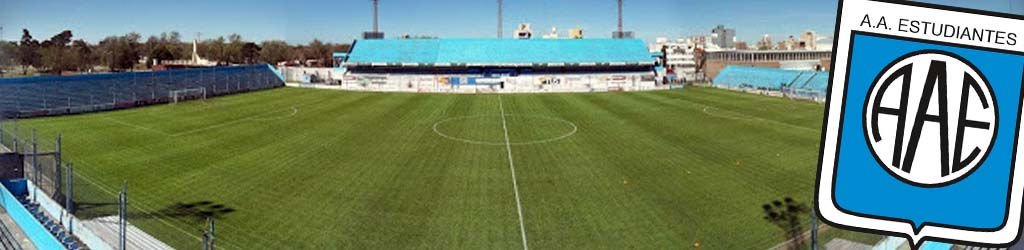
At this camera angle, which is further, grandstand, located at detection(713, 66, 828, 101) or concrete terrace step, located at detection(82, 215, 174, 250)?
grandstand, located at detection(713, 66, 828, 101)

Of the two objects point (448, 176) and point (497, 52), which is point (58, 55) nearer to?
point (497, 52)

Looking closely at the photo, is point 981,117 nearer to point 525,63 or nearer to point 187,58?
point 525,63

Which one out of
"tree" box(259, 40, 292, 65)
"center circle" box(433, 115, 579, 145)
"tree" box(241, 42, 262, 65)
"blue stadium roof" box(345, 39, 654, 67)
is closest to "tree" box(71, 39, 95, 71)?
"tree" box(241, 42, 262, 65)

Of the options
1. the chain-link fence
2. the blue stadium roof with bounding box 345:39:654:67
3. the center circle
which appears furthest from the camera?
the blue stadium roof with bounding box 345:39:654:67

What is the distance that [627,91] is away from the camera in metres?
37.2

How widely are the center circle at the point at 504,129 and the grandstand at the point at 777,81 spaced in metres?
13.6

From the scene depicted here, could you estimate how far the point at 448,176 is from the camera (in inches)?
461

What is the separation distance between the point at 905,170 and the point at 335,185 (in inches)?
409

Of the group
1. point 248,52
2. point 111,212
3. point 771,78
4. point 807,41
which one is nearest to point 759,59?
point 807,41

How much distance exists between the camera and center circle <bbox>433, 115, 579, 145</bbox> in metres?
16.5

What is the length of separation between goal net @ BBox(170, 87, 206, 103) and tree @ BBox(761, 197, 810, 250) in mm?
26473

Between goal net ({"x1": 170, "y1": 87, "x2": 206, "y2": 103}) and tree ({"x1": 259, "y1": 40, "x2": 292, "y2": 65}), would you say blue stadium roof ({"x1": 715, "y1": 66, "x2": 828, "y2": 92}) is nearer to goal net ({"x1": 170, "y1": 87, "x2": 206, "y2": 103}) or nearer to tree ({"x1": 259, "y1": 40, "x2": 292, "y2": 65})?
goal net ({"x1": 170, "y1": 87, "x2": 206, "y2": 103})

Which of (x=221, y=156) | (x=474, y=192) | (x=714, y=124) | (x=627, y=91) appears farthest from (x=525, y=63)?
(x=474, y=192)

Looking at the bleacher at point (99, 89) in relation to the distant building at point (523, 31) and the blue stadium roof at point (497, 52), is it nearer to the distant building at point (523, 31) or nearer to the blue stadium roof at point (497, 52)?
the blue stadium roof at point (497, 52)
